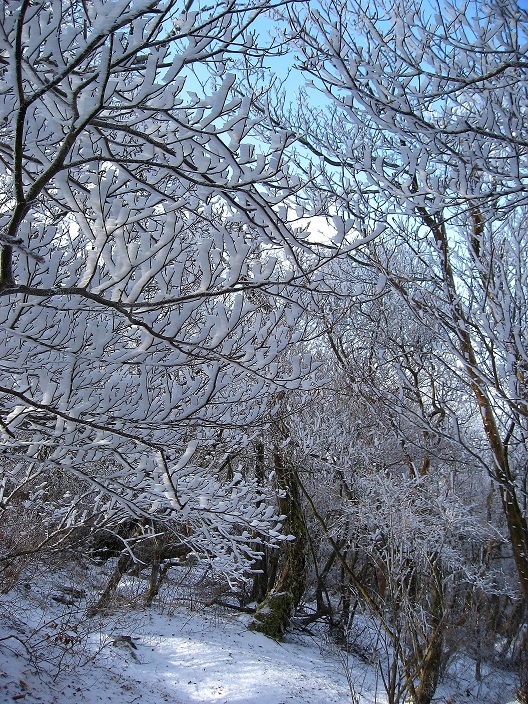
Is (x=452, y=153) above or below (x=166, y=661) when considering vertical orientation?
above

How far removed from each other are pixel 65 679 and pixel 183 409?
4.39 metres

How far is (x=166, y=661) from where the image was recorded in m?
7.27

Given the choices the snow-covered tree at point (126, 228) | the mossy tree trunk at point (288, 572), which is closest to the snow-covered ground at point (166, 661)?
the mossy tree trunk at point (288, 572)

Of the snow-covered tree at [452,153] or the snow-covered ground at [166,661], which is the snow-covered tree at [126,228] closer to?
the snow-covered tree at [452,153]


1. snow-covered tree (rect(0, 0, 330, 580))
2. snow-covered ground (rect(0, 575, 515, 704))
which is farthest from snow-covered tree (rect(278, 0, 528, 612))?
snow-covered ground (rect(0, 575, 515, 704))

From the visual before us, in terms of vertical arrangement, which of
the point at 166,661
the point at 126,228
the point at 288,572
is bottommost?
the point at 166,661

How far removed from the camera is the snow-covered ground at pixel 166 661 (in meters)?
5.38

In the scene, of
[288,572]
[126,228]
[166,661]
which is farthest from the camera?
[288,572]

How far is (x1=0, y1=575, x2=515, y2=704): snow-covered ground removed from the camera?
538 centimetres

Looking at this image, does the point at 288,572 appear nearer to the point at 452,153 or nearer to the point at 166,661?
the point at 166,661

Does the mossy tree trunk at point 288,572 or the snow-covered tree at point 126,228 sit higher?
the snow-covered tree at point 126,228

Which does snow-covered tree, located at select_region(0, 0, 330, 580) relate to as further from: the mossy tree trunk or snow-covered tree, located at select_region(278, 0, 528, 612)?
the mossy tree trunk

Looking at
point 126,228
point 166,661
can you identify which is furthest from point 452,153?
point 166,661

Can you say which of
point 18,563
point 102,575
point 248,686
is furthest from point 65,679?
point 102,575
